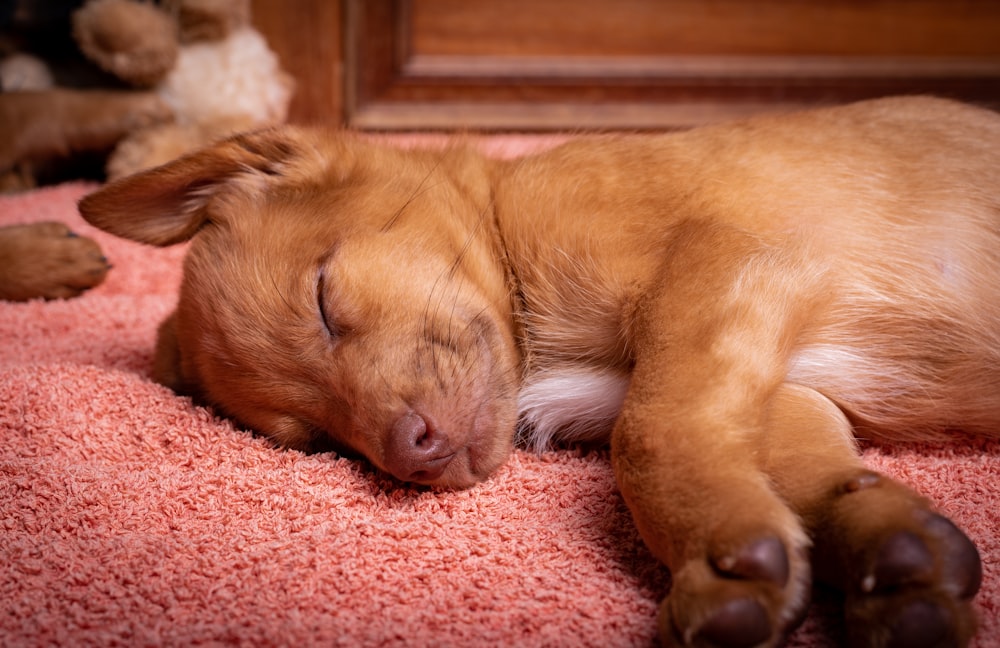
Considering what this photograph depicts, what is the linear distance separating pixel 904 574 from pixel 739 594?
27 centimetres

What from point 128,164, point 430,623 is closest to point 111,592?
point 430,623

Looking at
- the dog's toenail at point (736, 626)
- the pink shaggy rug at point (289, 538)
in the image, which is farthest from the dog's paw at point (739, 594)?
the pink shaggy rug at point (289, 538)

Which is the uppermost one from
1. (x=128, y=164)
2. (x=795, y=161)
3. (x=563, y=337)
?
(x=795, y=161)

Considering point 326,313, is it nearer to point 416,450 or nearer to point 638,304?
point 416,450

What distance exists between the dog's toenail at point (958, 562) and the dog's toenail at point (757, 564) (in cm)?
26

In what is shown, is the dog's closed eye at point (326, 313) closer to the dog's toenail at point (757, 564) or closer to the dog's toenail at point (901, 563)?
the dog's toenail at point (757, 564)

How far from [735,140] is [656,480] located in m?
1.17

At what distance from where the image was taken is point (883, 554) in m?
1.42

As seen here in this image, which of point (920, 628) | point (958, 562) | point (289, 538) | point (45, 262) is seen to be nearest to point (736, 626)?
point (920, 628)

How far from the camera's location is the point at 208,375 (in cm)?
235

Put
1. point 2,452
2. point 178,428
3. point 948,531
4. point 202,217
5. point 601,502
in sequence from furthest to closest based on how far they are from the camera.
→ point 202,217 → point 178,428 → point 2,452 → point 601,502 → point 948,531

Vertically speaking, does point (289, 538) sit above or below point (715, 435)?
below

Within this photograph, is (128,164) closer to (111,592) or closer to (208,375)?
(208,375)

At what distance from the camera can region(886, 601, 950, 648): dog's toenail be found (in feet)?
4.40
